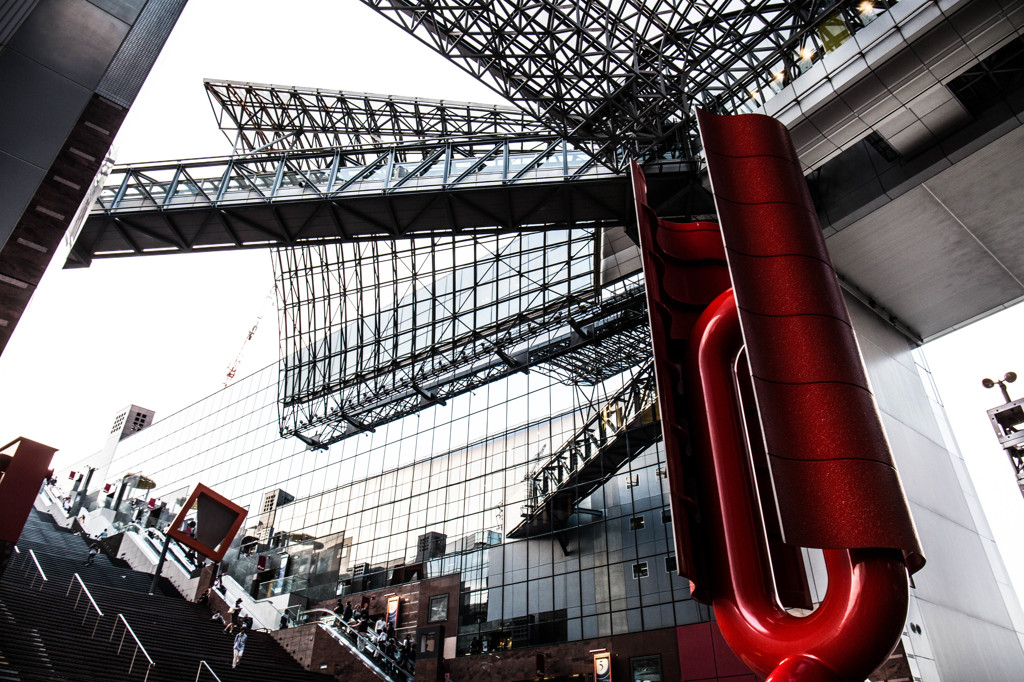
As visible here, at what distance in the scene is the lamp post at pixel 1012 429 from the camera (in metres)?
19.6

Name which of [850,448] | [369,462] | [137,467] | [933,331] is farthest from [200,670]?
A: [137,467]

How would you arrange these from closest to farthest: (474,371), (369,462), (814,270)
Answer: (814,270) → (474,371) → (369,462)

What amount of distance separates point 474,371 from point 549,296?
7479mm

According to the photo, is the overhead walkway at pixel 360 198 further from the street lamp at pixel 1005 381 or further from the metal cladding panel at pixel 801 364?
the metal cladding panel at pixel 801 364

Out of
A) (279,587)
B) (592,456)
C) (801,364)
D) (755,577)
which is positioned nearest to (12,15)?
(801,364)

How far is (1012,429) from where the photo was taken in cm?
1978

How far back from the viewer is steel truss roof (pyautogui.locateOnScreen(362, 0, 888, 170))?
64.8 feet

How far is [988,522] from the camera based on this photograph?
993 inches

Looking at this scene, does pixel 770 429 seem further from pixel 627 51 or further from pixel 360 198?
pixel 360 198

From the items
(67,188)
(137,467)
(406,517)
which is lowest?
(67,188)

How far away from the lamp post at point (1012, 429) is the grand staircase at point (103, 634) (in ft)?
76.7

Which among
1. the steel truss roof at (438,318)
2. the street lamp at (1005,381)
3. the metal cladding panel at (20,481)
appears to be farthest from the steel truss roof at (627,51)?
the metal cladding panel at (20,481)

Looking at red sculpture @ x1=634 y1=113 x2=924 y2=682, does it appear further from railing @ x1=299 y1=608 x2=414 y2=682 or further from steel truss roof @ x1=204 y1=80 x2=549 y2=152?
steel truss roof @ x1=204 y1=80 x2=549 y2=152

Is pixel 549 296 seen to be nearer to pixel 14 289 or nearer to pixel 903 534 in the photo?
pixel 14 289
